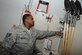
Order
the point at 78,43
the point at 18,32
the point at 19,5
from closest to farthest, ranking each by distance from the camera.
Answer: the point at 18,32
the point at 19,5
the point at 78,43

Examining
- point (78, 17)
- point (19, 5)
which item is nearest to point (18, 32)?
point (19, 5)

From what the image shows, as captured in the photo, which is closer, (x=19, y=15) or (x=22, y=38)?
(x=22, y=38)

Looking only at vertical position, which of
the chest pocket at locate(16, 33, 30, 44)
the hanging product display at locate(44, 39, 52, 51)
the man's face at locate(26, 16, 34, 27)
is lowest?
the hanging product display at locate(44, 39, 52, 51)

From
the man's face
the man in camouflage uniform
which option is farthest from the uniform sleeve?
the man's face

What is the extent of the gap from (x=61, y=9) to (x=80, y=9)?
1.08 ft

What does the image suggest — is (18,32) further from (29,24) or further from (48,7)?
(48,7)

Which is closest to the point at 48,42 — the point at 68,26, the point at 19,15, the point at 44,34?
the point at 44,34

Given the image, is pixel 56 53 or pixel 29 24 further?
pixel 56 53

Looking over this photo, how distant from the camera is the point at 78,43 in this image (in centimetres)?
313

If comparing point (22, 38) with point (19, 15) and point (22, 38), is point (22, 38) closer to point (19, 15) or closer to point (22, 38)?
point (22, 38)

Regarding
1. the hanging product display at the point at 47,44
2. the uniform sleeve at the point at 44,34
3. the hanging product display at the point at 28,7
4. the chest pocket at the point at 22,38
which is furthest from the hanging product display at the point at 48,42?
the chest pocket at the point at 22,38

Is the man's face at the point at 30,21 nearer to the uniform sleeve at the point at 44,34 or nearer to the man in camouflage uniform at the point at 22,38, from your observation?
the man in camouflage uniform at the point at 22,38

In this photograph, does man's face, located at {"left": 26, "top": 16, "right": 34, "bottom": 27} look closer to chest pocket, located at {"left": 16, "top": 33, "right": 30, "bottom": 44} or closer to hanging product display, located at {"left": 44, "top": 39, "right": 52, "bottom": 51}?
chest pocket, located at {"left": 16, "top": 33, "right": 30, "bottom": 44}

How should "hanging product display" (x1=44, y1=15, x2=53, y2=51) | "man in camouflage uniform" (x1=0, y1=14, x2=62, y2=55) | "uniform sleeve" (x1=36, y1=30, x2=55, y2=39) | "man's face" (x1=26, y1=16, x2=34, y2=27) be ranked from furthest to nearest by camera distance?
"hanging product display" (x1=44, y1=15, x2=53, y2=51), "uniform sleeve" (x1=36, y1=30, x2=55, y2=39), "man's face" (x1=26, y1=16, x2=34, y2=27), "man in camouflage uniform" (x1=0, y1=14, x2=62, y2=55)
